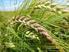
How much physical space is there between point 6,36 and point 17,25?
70mm

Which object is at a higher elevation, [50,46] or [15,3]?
[15,3]

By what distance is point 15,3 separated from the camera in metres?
0.95

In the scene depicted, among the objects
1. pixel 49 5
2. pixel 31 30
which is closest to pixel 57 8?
pixel 49 5

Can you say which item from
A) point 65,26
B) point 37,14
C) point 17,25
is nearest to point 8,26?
point 17,25

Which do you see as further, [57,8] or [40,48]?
[57,8]

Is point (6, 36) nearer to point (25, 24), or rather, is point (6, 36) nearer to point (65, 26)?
point (25, 24)

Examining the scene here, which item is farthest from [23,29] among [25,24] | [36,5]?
[36,5]

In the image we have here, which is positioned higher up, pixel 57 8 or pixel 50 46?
pixel 57 8

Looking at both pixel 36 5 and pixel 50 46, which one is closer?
pixel 50 46

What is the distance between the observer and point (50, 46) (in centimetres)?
89

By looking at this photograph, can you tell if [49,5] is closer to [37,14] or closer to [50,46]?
[37,14]

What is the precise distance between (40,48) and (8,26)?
150 millimetres

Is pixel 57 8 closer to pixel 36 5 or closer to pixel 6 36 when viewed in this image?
pixel 36 5

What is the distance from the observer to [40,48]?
0.91 metres
